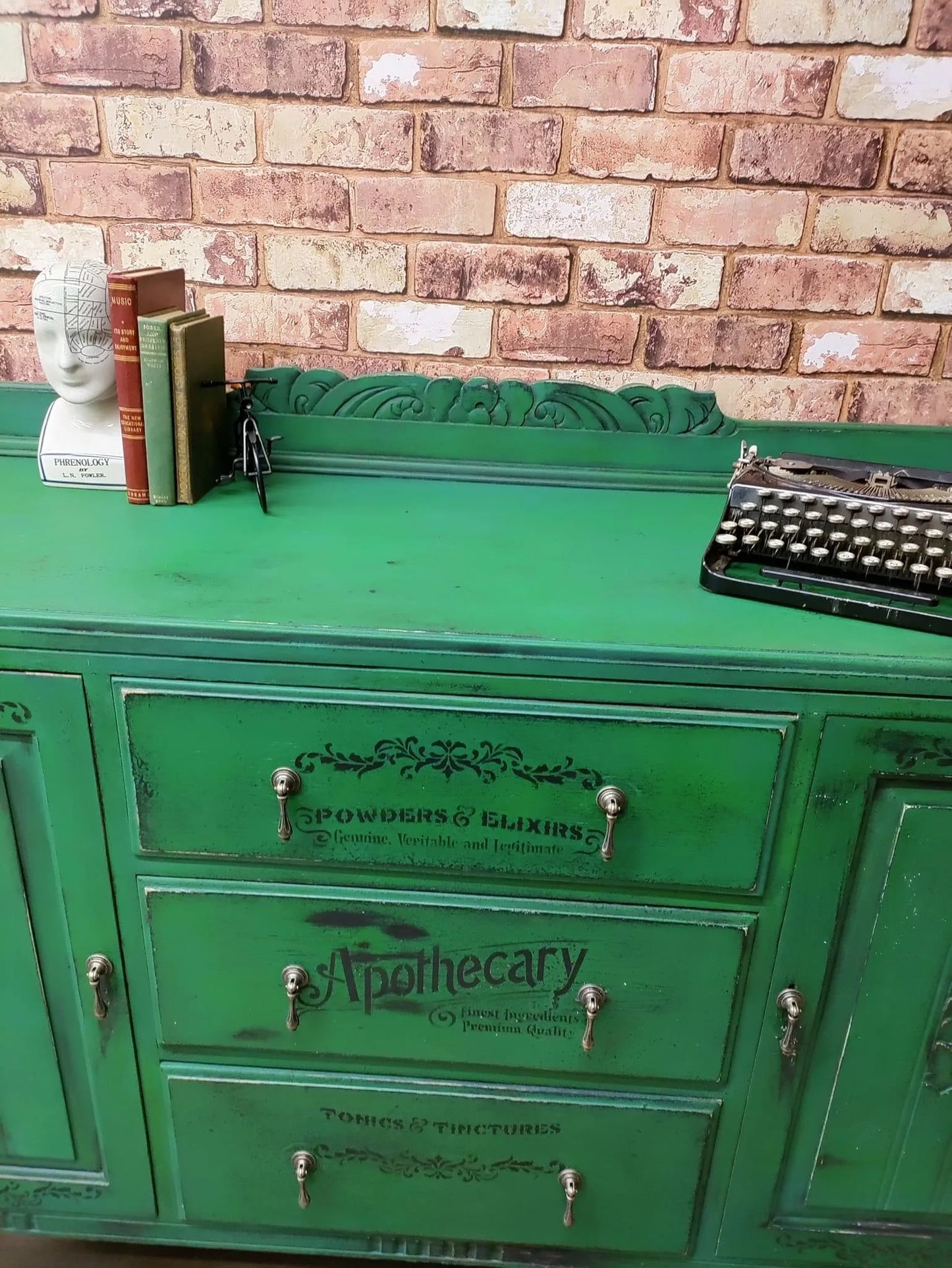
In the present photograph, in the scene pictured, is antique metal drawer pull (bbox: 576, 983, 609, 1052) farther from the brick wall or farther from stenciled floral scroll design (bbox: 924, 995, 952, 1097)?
the brick wall

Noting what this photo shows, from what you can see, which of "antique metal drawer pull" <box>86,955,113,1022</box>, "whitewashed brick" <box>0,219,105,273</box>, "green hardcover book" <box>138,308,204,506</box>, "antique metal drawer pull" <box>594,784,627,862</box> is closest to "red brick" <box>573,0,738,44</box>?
"green hardcover book" <box>138,308,204,506</box>

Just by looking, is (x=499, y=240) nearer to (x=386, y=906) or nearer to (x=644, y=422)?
(x=644, y=422)

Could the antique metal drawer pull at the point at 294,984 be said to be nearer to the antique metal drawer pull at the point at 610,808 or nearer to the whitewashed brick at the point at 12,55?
the antique metal drawer pull at the point at 610,808

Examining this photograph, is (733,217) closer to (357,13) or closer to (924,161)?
(924,161)

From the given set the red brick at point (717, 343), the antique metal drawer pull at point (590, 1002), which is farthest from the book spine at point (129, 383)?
the antique metal drawer pull at point (590, 1002)

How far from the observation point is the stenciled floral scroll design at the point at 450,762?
919mm

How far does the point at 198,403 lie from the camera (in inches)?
46.8

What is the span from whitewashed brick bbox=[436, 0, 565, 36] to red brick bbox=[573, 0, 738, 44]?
0.10 ft

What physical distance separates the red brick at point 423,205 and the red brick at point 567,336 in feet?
0.47

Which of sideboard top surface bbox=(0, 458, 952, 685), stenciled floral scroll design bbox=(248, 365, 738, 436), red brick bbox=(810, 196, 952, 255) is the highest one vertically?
red brick bbox=(810, 196, 952, 255)

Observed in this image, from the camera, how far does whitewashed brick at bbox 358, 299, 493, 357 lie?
1.35 m

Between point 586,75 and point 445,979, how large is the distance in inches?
48.1

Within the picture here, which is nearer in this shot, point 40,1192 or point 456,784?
point 456,784

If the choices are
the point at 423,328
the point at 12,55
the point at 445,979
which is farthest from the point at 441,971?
the point at 12,55
